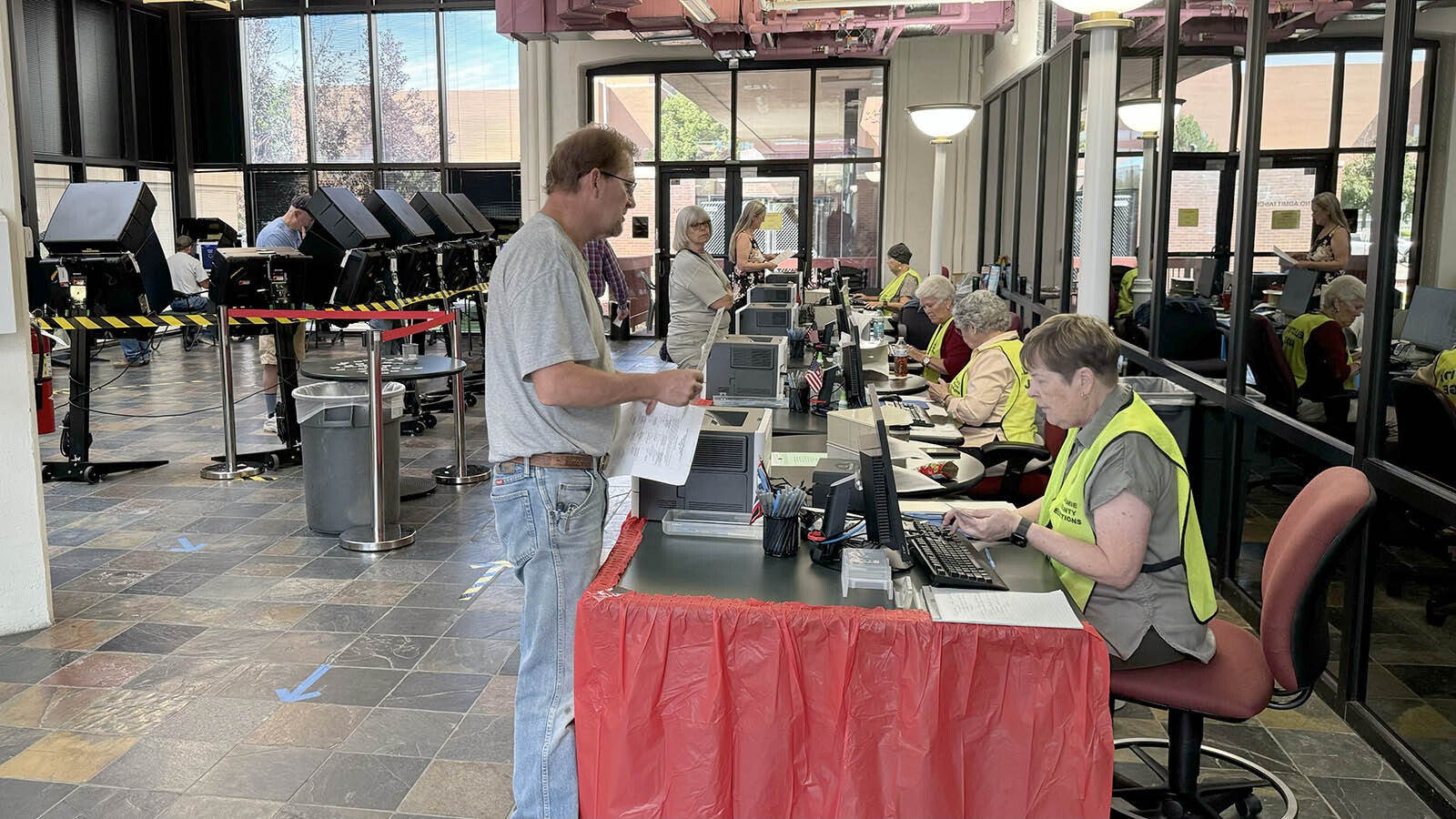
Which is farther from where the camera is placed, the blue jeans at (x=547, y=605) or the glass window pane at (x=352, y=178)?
the glass window pane at (x=352, y=178)

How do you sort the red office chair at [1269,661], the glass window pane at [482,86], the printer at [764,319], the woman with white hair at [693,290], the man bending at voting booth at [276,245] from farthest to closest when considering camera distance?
the glass window pane at [482,86]
the man bending at voting booth at [276,245]
the printer at [764,319]
the woman with white hair at [693,290]
the red office chair at [1269,661]

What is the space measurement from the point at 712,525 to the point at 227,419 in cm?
520

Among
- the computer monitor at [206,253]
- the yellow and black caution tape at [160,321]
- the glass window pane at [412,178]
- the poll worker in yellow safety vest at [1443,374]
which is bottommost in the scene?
the yellow and black caution tape at [160,321]

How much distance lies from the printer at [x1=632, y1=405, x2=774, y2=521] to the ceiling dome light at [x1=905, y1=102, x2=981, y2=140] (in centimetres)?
776

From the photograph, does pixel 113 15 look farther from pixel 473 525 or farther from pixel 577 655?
pixel 577 655

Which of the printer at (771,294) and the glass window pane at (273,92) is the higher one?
the glass window pane at (273,92)

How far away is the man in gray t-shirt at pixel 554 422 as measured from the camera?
2402 mm

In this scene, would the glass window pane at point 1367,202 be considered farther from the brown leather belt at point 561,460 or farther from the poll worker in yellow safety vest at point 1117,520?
the brown leather belt at point 561,460

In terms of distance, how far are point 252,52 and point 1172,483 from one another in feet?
53.4

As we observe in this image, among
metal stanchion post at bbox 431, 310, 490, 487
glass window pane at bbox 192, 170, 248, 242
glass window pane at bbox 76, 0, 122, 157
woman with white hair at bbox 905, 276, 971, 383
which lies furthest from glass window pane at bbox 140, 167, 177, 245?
woman with white hair at bbox 905, 276, 971, 383

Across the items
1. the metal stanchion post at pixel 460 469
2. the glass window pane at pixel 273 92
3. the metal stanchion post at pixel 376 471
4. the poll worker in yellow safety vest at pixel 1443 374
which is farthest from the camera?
the glass window pane at pixel 273 92

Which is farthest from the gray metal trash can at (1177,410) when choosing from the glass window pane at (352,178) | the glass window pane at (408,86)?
the glass window pane at (352,178)

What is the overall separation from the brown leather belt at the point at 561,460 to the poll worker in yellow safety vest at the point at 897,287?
7576mm

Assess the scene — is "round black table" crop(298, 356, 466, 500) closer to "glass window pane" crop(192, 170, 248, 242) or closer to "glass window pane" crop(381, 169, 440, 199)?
"glass window pane" crop(381, 169, 440, 199)
